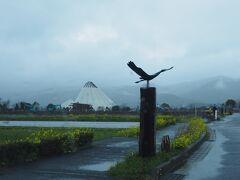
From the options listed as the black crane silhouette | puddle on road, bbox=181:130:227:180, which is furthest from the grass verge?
the black crane silhouette

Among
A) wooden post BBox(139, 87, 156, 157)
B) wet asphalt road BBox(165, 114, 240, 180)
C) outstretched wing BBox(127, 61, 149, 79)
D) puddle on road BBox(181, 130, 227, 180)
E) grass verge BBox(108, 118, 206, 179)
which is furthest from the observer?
outstretched wing BBox(127, 61, 149, 79)

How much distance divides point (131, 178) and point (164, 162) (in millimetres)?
1917

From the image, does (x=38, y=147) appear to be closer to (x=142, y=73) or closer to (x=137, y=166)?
(x=137, y=166)

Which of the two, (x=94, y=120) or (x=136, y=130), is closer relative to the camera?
(x=136, y=130)

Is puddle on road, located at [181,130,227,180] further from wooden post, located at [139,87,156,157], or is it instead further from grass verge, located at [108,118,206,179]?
wooden post, located at [139,87,156,157]

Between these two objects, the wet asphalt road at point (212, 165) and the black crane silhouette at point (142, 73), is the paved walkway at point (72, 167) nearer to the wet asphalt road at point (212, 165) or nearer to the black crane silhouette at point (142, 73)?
the wet asphalt road at point (212, 165)

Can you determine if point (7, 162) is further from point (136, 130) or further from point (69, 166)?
point (136, 130)

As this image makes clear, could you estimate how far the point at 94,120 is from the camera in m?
44.2

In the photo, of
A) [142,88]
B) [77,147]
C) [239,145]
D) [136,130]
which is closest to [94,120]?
[136,130]

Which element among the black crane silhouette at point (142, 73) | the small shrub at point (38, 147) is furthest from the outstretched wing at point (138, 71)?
the small shrub at point (38, 147)

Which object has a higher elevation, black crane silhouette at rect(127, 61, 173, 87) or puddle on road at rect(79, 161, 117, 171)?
black crane silhouette at rect(127, 61, 173, 87)

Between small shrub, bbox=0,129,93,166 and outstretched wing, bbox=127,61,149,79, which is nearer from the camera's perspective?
small shrub, bbox=0,129,93,166

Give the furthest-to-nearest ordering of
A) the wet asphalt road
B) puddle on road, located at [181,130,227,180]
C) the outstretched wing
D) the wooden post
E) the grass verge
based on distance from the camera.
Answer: the outstretched wing, the wooden post, puddle on road, located at [181,130,227,180], the wet asphalt road, the grass verge


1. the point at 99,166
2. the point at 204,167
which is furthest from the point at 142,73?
the point at 204,167
